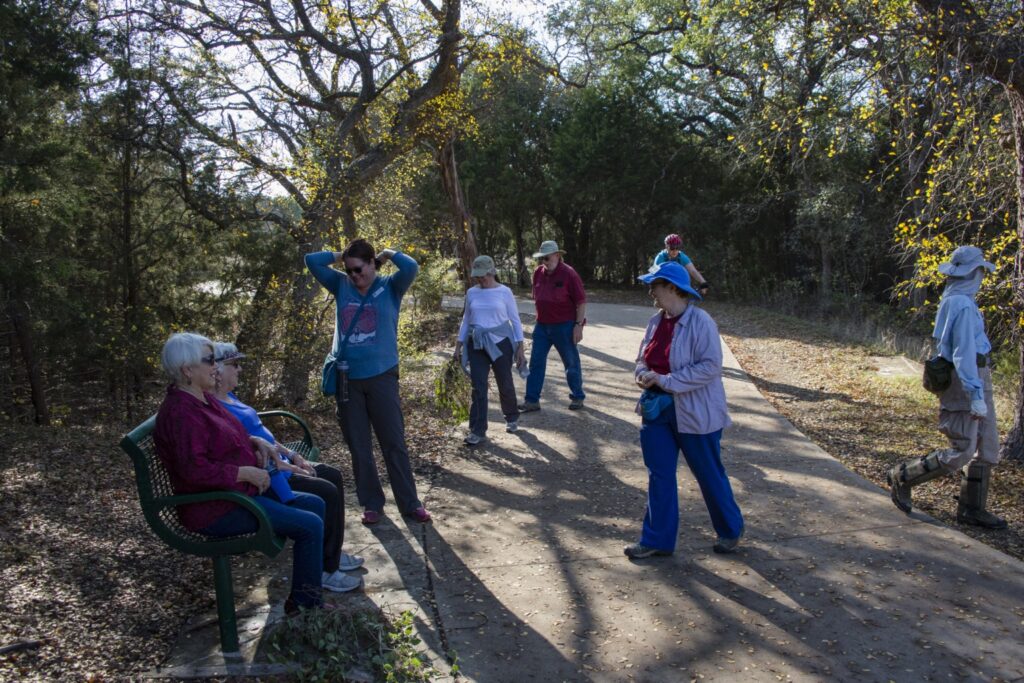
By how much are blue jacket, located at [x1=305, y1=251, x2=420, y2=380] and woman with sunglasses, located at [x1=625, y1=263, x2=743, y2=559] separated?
1589mm

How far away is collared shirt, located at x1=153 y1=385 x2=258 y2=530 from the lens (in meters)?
3.70

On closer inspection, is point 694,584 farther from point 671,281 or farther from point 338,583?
point 338,583

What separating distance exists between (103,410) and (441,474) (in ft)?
18.3

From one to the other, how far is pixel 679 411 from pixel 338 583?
83.0 inches

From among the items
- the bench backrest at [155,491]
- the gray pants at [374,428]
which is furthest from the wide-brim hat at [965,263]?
the bench backrest at [155,491]

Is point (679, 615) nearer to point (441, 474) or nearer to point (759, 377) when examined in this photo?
point (441, 474)

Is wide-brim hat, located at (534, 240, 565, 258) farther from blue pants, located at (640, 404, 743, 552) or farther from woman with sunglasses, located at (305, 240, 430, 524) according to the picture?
blue pants, located at (640, 404, 743, 552)

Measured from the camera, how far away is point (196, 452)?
3.71m

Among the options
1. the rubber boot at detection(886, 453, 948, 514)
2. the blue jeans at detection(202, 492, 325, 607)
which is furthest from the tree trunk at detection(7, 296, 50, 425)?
the rubber boot at detection(886, 453, 948, 514)

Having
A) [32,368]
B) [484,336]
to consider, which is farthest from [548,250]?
[32,368]

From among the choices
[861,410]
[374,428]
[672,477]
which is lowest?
[861,410]

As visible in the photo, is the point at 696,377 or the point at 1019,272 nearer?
the point at 696,377

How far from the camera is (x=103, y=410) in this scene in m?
10.3

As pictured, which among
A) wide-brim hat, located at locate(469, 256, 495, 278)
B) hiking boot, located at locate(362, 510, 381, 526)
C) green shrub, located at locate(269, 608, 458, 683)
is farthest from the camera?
wide-brim hat, located at locate(469, 256, 495, 278)
